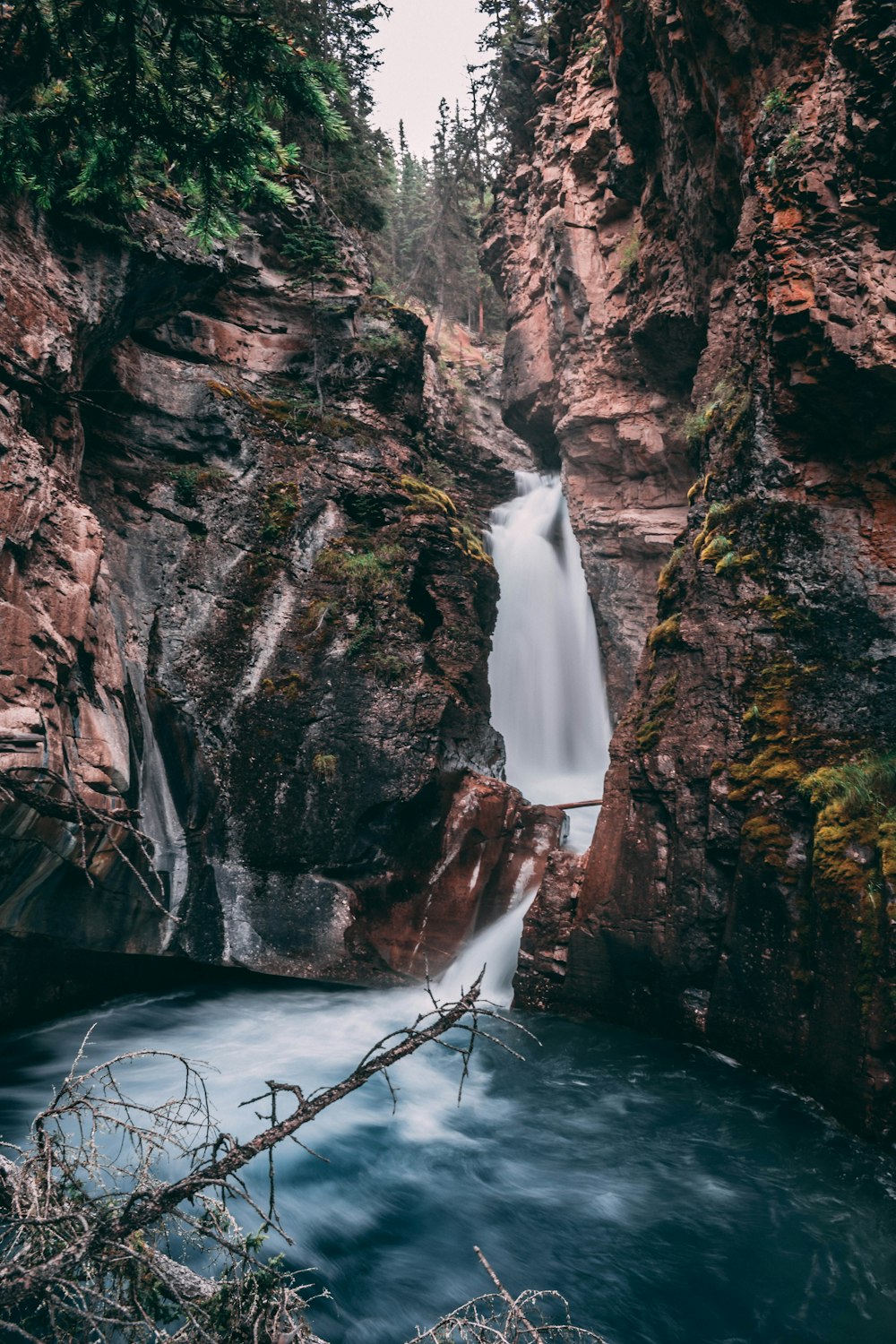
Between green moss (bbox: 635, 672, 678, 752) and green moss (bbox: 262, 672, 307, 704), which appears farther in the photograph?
green moss (bbox: 262, 672, 307, 704)

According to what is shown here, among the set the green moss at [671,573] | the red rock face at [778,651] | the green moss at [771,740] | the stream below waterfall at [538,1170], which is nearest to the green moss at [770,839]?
the red rock face at [778,651]

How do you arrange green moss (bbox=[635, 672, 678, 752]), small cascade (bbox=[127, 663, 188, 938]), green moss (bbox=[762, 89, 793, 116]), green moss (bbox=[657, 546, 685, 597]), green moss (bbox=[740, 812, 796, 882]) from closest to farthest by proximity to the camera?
green moss (bbox=[740, 812, 796, 882]) < green moss (bbox=[762, 89, 793, 116]) < green moss (bbox=[635, 672, 678, 752]) < small cascade (bbox=[127, 663, 188, 938]) < green moss (bbox=[657, 546, 685, 597])

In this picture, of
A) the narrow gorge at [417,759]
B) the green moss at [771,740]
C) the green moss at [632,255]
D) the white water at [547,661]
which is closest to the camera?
the narrow gorge at [417,759]

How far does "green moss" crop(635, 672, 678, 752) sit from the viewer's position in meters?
9.02

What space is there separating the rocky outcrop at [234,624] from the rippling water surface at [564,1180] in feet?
4.41

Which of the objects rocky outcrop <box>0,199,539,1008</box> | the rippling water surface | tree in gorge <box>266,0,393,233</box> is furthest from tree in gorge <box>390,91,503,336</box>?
the rippling water surface

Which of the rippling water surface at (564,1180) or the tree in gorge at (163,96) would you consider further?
the rippling water surface at (564,1180)

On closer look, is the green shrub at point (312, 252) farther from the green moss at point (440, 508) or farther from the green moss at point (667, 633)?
the green moss at point (667, 633)

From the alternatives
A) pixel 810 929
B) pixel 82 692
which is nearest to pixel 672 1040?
pixel 810 929

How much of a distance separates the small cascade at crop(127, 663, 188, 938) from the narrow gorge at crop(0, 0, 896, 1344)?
0.06m

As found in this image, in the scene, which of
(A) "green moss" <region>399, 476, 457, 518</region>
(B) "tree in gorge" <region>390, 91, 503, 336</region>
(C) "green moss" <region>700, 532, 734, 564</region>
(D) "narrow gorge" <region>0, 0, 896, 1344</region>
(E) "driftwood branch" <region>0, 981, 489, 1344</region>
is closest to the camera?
(E) "driftwood branch" <region>0, 981, 489, 1344</region>

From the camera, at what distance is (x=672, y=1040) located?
8.13m

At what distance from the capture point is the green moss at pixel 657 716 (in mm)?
9016

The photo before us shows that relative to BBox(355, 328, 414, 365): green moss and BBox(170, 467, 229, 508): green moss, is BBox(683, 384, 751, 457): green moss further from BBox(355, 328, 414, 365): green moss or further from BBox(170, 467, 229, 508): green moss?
BBox(170, 467, 229, 508): green moss
